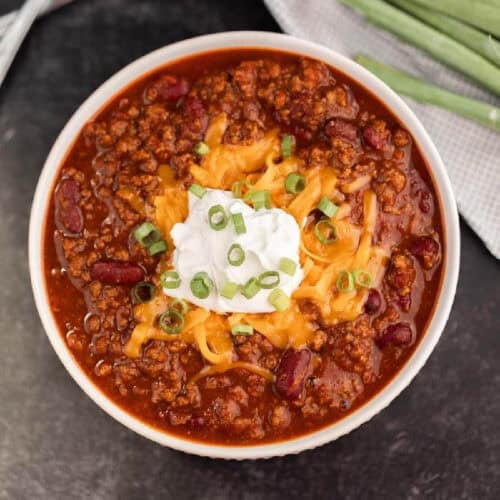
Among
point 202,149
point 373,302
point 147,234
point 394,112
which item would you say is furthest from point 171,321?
point 394,112

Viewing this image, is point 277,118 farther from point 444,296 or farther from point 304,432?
point 304,432

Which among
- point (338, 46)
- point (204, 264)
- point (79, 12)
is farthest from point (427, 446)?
point (79, 12)

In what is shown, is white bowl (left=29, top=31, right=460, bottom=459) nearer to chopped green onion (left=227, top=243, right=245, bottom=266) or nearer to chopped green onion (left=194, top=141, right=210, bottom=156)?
chopped green onion (left=194, top=141, right=210, bottom=156)

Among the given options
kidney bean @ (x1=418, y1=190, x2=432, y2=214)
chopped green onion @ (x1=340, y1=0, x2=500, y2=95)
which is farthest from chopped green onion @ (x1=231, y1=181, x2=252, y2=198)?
chopped green onion @ (x1=340, y1=0, x2=500, y2=95)

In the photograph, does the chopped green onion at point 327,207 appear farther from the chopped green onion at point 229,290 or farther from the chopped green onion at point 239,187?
the chopped green onion at point 229,290

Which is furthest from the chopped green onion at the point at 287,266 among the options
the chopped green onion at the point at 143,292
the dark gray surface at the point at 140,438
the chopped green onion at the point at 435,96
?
the chopped green onion at the point at 435,96

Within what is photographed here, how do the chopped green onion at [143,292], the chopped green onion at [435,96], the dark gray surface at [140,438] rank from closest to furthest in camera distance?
the chopped green onion at [143,292] < the chopped green onion at [435,96] < the dark gray surface at [140,438]

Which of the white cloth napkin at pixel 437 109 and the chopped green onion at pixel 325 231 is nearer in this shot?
the chopped green onion at pixel 325 231

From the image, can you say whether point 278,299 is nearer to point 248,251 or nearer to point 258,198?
point 248,251
